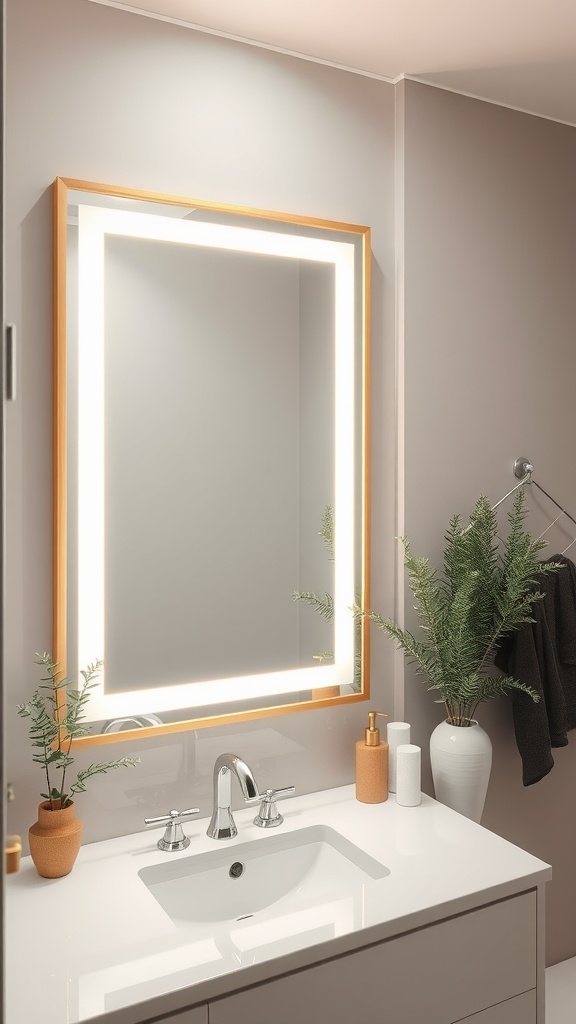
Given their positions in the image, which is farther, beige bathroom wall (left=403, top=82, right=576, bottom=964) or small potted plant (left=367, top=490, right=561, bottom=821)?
beige bathroom wall (left=403, top=82, right=576, bottom=964)

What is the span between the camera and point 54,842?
1334 mm

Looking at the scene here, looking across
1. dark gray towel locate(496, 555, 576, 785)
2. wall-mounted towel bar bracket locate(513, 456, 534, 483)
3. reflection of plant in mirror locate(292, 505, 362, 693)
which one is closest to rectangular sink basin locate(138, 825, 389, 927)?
reflection of plant in mirror locate(292, 505, 362, 693)

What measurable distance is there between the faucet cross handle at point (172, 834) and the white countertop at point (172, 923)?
0.02m

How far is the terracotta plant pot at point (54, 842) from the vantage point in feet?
4.38

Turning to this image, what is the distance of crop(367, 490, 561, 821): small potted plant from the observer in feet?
5.48

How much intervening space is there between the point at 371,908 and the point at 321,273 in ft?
4.06

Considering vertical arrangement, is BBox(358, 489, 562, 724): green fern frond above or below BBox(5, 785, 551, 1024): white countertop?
above

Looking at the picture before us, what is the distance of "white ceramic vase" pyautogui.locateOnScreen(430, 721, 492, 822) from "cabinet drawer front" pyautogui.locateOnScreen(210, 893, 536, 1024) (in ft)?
1.03

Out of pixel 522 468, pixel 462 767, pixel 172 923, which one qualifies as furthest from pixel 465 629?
pixel 172 923

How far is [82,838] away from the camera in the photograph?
147 cm

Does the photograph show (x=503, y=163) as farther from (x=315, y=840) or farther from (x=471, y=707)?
(x=315, y=840)

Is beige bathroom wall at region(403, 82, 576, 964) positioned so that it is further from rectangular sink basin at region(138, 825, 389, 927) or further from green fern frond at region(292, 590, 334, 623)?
rectangular sink basin at region(138, 825, 389, 927)

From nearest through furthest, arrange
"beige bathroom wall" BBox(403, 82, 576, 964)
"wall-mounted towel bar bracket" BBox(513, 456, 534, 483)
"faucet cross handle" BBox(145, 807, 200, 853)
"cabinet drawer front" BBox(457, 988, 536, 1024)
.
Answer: "cabinet drawer front" BBox(457, 988, 536, 1024) < "faucet cross handle" BBox(145, 807, 200, 853) < "beige bathroom wall" BBox(403, 82, 576, 964) < "wall-mounted towel bar bracket" BBox(513, 456, 534, 483)

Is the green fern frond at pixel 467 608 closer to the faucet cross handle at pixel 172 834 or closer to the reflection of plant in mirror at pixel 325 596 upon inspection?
the reflection of plant in mirror at pixel 325 596
